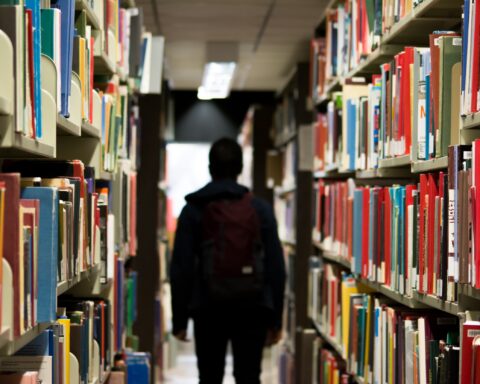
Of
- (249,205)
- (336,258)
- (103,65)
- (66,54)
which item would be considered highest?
(103,65)

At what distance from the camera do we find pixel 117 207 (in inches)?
128

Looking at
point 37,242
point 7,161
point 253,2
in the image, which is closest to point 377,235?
point 7,161

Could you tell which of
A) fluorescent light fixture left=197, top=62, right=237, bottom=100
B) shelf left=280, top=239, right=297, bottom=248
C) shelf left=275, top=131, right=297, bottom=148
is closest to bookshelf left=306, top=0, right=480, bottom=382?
shelf left=280, top=239, right=297, bottom=248

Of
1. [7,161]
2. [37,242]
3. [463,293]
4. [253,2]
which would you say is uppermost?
[253,2]

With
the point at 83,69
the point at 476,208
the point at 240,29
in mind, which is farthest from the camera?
the point at 240,29

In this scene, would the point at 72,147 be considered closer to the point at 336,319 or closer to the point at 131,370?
the point at 131,370

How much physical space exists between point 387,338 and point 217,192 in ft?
3.63

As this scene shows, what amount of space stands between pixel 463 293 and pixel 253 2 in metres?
3.60

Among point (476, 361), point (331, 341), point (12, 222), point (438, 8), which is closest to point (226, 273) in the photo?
Result: point (331, 341)

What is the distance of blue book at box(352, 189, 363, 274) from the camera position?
3.24 metres

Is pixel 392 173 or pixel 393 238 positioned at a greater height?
pixel 392 173

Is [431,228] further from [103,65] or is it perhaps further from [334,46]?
[334,46]

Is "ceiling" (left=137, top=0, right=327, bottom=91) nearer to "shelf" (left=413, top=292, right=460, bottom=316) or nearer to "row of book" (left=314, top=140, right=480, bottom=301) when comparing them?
"row of book" (left=314, top=140, right=480, bottom=301)

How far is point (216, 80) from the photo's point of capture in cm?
835
